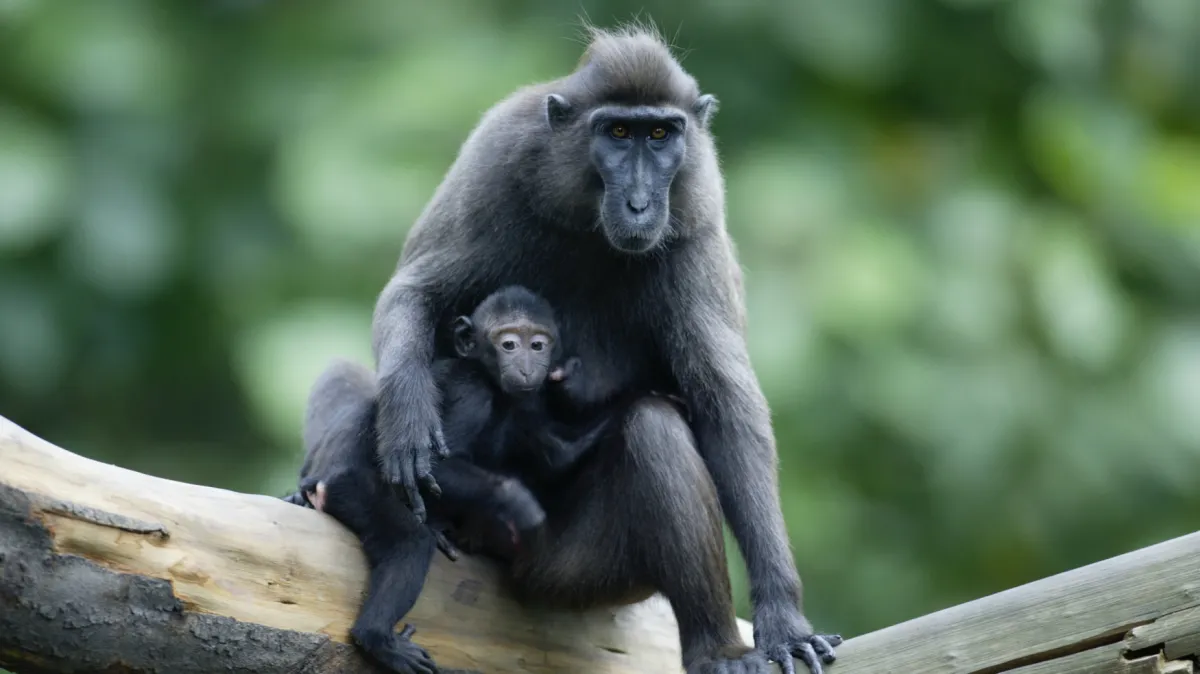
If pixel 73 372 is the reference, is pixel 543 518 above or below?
above

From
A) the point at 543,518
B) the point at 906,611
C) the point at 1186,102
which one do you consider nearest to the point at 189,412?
the point at 906,611

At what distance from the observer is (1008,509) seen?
14789mm

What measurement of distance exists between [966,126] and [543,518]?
8465 millimetres

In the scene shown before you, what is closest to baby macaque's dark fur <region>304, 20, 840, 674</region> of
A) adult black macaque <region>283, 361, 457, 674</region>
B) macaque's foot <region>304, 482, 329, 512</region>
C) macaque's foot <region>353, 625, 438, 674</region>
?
adult black macaque <region>283, 361, 457, 674</region>

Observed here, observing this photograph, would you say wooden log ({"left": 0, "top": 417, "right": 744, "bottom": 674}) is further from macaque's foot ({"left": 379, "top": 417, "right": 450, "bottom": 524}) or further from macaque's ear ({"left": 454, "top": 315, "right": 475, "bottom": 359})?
macaque's ear ({"left": 454, "top": 315, "right": 475, "bottom": 359})

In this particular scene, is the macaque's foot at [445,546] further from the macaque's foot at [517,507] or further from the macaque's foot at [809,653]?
the macaque's foot at [809,653]

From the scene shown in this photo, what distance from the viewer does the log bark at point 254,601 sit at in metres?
6.04

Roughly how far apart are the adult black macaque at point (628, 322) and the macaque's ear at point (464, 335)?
0.16 m

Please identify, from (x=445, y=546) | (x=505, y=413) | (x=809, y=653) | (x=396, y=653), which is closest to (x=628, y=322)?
(x=505, y=413)

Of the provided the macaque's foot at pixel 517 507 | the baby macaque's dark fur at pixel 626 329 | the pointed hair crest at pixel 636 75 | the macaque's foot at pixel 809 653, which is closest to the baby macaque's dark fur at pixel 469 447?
the macaque's foot at pixel 517 507

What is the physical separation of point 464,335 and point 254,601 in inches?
77.5

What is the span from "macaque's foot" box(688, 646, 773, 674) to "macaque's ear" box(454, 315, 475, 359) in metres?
2.09

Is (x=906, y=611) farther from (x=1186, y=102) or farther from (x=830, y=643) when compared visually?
(x=830, y=643)

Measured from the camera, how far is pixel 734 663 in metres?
7.20
